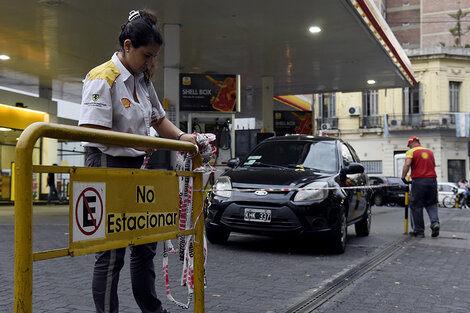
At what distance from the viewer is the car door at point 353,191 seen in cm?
823

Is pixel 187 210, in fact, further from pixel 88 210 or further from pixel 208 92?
pixel 208 92

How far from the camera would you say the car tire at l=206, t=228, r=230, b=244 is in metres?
7.99

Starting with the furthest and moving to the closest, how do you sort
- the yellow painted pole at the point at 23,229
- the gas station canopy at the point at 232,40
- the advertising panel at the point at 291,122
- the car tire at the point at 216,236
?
the advertising panel at the point at 291,122 < the gas station canopy at the point at 232,40 < the car tire at the point at 216,236 < the yellow painted pole at the point at 23,229

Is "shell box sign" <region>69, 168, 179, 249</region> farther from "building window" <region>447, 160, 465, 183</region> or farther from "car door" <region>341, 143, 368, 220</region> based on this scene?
"building window" <region>447, 160, 465, 183</region>

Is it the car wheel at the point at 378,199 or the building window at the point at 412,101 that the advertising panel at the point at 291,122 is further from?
the building window at the point at 412,101

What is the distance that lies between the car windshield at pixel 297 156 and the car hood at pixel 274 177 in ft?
1.04

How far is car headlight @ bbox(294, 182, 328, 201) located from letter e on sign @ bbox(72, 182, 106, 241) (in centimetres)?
493

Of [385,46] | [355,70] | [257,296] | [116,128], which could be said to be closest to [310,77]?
[355,70]

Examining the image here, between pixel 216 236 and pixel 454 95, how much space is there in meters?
37.2

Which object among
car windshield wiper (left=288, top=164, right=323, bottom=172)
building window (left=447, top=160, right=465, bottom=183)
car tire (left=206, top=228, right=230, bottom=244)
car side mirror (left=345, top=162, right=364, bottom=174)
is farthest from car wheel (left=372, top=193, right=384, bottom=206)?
car tire (left=206, top=228, right=230, bottom=244)

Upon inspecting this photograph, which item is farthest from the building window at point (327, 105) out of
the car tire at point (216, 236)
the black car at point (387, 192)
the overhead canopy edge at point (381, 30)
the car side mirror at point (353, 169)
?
the car tire at point (216, 236)

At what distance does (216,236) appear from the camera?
26.7ft

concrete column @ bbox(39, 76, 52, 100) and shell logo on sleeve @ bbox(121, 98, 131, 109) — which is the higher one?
concrete column @ bbox(39, 76, 52, 100)

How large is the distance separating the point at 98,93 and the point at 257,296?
268cm
